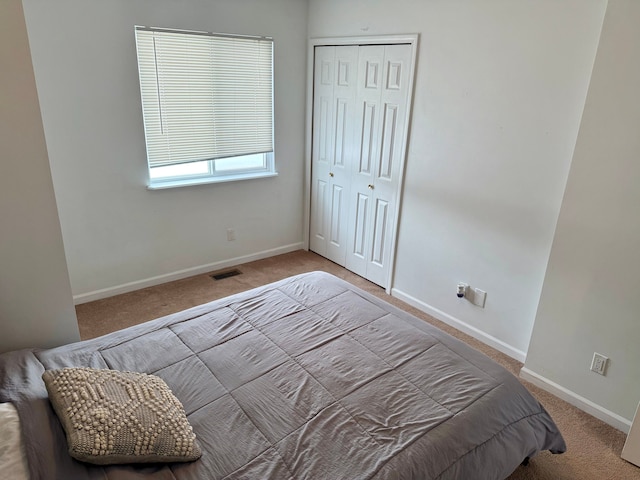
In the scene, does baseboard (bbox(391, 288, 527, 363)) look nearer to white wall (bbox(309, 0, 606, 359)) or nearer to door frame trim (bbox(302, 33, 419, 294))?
white wall (bbox(309, 0, 606, 359))

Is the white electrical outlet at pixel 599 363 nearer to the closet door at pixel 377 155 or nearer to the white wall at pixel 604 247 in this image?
the white wall at pixel 604 247

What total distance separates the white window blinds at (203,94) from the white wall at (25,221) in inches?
64.2

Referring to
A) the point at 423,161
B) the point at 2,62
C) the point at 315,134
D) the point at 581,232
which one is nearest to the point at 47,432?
the point at 2,62

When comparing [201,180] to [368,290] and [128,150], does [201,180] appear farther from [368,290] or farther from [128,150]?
[368,290]

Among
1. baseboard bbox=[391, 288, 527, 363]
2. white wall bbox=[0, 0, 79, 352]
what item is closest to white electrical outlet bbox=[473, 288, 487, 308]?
baseboard bbox=[391, 288, 527, 363]

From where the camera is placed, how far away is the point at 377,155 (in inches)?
138

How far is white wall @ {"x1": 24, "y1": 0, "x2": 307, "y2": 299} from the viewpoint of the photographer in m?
2.86

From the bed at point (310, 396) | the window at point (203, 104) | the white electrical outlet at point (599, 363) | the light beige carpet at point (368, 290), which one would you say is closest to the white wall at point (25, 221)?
the bed at point (310, 396)

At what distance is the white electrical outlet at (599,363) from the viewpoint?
7.52ft

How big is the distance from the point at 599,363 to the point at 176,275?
3.17 m

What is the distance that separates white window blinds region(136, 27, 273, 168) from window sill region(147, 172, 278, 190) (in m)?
0.18

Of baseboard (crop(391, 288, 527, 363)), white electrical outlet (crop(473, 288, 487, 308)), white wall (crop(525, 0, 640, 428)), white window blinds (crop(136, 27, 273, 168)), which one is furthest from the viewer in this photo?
white window blinds (crop(136, 27, 273, 168))

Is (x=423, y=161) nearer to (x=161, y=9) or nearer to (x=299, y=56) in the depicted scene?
(x=299, y=56)

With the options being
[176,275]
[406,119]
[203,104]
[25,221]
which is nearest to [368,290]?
[406,119]
